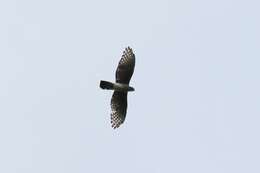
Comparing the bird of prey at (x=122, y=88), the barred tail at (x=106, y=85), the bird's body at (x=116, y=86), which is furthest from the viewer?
the bird of prey at (x=122, y=88)

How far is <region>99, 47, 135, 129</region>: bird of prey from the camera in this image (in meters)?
38.6

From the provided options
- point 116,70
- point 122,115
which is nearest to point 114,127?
point 122,115

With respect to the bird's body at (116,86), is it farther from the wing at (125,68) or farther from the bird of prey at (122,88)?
the wing at (125,68)

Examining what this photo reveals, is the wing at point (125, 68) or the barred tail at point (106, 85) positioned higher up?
the wing at point (125, 68)

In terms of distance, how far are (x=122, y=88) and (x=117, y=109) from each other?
4.22ft

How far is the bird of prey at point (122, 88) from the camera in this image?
38.6 meters

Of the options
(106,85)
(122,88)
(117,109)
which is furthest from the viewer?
(117,109)

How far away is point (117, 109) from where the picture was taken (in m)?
38.7

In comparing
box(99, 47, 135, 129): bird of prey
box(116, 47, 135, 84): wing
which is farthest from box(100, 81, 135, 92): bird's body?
→ box(116, 47, 135, 84): wing

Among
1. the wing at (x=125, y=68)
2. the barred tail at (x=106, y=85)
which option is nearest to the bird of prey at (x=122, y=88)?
the wing at (x=125, y=68)

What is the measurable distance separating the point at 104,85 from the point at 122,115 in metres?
2.41

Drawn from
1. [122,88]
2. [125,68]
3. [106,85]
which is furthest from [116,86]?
[125,68]

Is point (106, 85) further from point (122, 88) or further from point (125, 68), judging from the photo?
point (125, 68)

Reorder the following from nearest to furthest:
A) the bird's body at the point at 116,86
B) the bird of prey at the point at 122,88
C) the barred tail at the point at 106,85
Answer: the barred tail at the point at 106,85 → the bird's body at the point at 116,86 → the bird of prey at the point at 122,88
